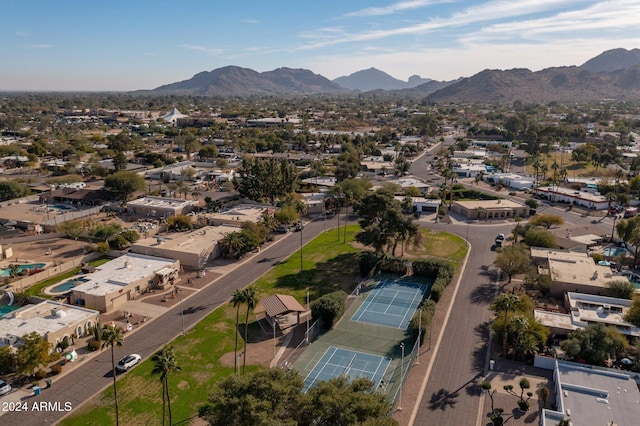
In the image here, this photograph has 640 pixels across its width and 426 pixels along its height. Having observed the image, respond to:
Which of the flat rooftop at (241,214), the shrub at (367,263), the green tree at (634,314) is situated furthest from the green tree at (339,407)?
the flat rooftop at (241,214)

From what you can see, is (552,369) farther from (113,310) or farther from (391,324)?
(113,310)

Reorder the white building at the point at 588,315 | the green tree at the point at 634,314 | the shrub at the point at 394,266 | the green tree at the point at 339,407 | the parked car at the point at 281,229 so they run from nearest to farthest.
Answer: the green tree at the point at 339,407 < the green tree at the point at 634,314 < the white building at the point at 588,315 < the shrub at the point at 394,266 < the parked car at the point at 281,229

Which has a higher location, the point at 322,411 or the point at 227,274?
the point at 322,411

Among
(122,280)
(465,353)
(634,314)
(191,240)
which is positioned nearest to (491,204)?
(634,314)

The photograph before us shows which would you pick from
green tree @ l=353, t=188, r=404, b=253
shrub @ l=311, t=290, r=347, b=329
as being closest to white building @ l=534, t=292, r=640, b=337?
shrub @ l=311, t=290, r=347, b=329

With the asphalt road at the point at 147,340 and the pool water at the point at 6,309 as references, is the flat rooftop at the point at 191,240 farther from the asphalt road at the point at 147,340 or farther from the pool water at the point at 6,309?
the pool water at the point at 6,309

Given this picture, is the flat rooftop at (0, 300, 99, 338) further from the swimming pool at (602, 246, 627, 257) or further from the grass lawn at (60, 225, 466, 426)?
the swimming pool at (602, 246, 627, 257)

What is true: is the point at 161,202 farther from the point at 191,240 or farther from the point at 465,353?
the point at 465,353

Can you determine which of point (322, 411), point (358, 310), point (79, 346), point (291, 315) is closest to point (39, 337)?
point (79, 346)
